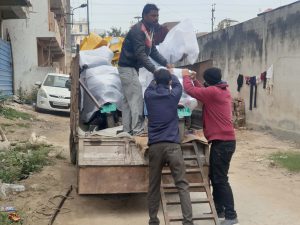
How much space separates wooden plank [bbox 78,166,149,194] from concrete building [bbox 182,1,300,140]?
7637 millimetres

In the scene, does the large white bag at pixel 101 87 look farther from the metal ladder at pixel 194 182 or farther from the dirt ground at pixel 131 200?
the metal ladder at pixel 194 182

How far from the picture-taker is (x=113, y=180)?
5395mm

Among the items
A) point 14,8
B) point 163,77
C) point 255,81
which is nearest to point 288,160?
point 163,77

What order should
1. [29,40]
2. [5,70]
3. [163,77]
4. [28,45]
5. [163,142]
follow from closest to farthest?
[163,142] < [163,77] < [5,70] < [28,45] < [29,40]

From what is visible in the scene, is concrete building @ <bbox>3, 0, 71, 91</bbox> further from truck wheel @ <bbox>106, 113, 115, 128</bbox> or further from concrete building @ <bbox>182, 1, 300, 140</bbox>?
truck wheel @ <bbox>106, 113, 115, 128</bbox>

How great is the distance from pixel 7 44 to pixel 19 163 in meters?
13.3

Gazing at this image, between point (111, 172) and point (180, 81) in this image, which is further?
point (180, 81)

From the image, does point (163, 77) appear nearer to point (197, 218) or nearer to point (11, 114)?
point (197, 218)

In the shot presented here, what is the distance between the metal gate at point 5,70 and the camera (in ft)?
59.2

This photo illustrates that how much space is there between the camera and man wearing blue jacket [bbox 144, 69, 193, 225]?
4891 millimetres

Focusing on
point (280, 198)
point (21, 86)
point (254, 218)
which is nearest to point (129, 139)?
point (254, 218)

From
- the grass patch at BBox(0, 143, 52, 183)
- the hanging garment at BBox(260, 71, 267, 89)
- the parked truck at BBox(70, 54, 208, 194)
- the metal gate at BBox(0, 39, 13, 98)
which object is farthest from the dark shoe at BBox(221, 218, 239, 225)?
the metal gate at BBox(0, 39, 13, 98)

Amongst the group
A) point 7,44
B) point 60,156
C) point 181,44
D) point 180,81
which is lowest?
point 60,156

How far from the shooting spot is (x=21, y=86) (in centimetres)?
2202
